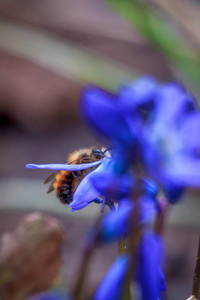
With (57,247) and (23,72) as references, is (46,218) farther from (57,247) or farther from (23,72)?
(23,72)

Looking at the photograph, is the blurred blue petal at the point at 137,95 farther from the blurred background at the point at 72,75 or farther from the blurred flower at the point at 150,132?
the blurred background at the point at 72,75

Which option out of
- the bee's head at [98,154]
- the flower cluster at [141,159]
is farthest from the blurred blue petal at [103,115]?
the bee's head at [98,154]

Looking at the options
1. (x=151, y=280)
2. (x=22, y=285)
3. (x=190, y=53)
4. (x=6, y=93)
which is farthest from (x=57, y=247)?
(x=6, y=93)

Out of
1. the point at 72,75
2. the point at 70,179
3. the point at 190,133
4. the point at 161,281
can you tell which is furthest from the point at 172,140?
the point at 72,75

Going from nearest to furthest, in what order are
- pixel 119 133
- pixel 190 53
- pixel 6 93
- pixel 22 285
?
1. pixel 119 133
2. pixel 22 285
3. pixel 190 53
4. pixel 6 93

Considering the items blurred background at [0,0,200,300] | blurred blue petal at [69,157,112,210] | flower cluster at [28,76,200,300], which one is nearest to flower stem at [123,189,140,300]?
flower cluster at [28,76,200,300]

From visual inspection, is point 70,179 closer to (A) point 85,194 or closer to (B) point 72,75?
(A) point 85,194
